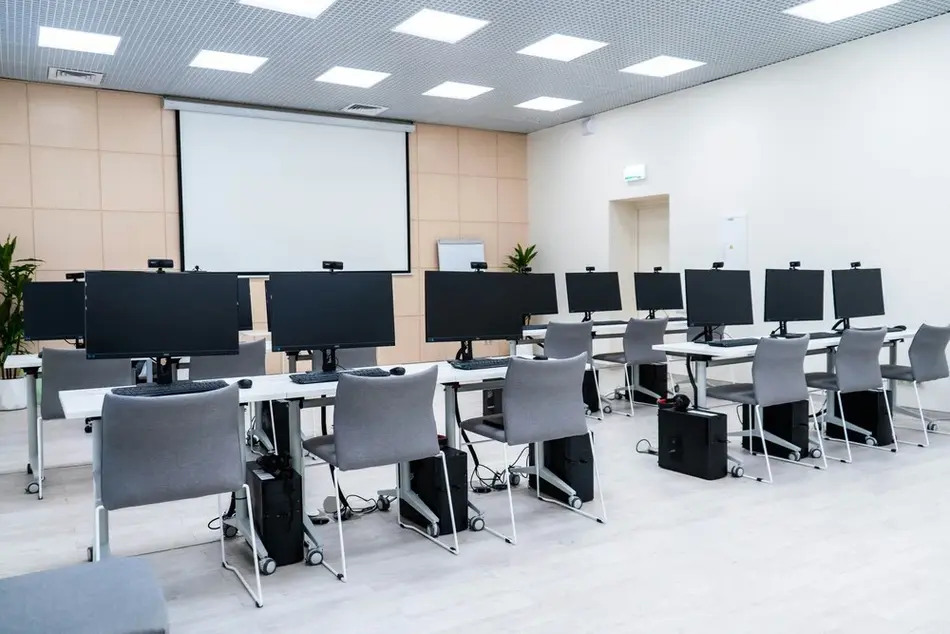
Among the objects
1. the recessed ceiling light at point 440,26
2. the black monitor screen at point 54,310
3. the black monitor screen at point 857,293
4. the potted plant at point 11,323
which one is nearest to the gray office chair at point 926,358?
the black monitor screen at point 857,293

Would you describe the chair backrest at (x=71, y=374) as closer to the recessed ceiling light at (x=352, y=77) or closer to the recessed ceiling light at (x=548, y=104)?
the recessed ceiling light at (x=352, y=77)

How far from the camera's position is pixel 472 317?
3.90 meters

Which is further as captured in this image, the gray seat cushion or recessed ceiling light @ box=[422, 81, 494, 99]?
recessed ceiling light @ box=[422, 81, 494, 99]

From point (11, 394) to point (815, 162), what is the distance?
25.4 feet

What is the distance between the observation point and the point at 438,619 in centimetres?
256

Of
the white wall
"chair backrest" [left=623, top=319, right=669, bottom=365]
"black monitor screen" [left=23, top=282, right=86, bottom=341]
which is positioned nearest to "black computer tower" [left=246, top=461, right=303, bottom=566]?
"black monitor screen" [left=23, top=282, right=86, bottom=341]

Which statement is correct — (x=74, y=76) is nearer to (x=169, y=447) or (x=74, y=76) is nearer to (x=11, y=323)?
(x=11, y=323)

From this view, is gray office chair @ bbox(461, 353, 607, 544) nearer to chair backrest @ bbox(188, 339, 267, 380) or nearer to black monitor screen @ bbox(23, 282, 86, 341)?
chair backrest @ bbox(188, 339, 267, 380)

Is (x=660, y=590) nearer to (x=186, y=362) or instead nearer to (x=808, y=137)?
(x=186, y=362)

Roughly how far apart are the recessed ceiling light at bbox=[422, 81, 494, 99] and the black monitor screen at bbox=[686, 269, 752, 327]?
394cm

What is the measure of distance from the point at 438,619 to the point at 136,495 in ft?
3.71

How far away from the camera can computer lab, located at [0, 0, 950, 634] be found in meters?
2.77

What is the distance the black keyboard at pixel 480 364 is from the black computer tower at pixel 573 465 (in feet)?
1.71

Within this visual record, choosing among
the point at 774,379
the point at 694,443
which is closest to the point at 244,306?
the point at 694,443
